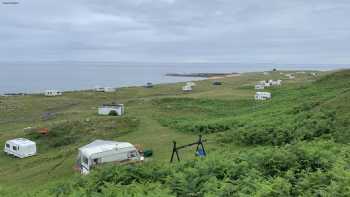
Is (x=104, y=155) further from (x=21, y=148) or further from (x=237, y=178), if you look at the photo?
(x=21, y=148)

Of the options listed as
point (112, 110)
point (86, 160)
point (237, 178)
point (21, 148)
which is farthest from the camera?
point (112, 110)

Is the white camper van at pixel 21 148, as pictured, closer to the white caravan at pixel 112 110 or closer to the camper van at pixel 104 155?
the camper van at pixel 104 155

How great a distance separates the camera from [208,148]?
88.5 feet

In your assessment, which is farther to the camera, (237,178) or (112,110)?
(112,110)

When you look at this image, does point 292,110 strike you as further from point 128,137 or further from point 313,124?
point 128,137

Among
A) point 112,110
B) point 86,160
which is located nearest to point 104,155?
point 86,160

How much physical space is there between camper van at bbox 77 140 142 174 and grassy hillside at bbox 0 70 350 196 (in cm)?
173

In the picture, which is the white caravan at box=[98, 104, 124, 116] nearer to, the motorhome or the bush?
the motorhome

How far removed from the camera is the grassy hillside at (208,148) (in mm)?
12023

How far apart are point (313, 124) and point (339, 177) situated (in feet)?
52.7

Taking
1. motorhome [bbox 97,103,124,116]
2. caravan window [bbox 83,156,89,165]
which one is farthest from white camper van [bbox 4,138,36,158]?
motorhome [bbox 97,103,124,116]

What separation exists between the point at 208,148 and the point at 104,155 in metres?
7.46

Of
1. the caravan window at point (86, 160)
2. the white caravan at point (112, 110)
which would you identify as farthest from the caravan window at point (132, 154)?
the white caravan at point (112, 110)

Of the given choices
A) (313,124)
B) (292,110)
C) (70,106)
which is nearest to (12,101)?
(70,106)
